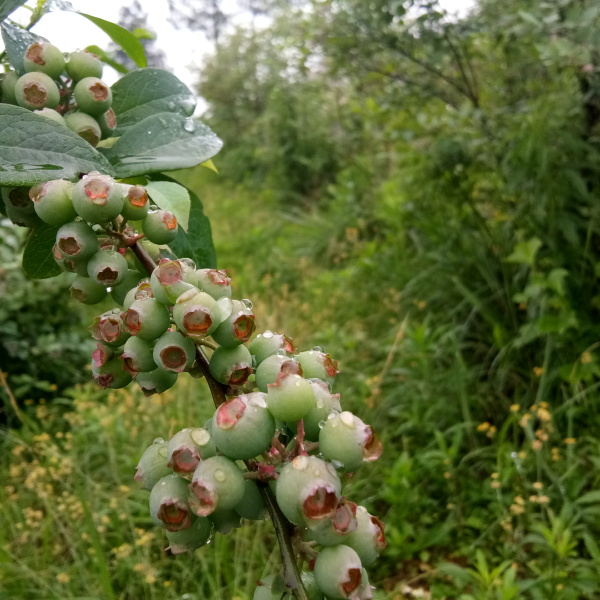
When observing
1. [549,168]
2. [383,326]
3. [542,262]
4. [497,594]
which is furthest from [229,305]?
[383,326]

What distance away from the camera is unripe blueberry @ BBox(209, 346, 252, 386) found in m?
0.36

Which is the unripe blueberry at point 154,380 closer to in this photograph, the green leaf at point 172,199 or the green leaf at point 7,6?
the green leaf at point 172,199

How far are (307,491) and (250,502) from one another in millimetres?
60

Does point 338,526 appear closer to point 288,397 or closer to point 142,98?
point 288,397

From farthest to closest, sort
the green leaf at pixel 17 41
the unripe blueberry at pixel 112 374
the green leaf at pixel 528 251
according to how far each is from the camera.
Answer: the green leaf at pixel 528 251 < the green leaf at pixel 17 41 < the unripe blueberry at pixel 112 374

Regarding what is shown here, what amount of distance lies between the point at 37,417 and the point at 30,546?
31.7 inches

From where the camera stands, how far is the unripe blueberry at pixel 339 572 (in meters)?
0.31

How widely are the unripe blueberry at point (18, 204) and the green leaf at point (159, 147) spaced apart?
79mm

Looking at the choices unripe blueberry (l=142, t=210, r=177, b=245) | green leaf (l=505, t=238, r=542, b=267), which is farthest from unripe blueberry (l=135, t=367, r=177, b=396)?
green leaf (l=505, t=238, r=542, b=267)

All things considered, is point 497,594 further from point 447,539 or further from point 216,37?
point 216,37

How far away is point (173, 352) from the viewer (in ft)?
1.19

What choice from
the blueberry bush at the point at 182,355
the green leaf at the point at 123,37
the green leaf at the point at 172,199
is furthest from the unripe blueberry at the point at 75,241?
the green leaf at the point at 123,37

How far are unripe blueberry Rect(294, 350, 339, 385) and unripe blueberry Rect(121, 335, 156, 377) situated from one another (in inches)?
3.9

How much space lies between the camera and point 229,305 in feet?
1.21
